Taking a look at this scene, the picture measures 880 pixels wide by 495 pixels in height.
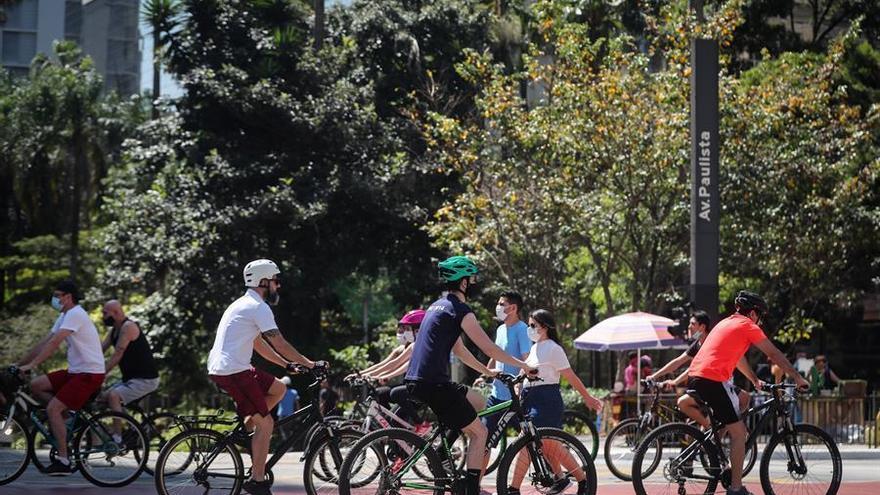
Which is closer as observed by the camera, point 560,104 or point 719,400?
point 719,400

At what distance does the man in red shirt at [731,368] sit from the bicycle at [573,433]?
1.54 meters

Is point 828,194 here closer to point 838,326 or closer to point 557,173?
point 557,173

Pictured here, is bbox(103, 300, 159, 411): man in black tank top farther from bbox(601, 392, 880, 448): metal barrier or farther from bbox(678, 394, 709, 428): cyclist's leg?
bbox(601, 392, 880, 448): metal barrier

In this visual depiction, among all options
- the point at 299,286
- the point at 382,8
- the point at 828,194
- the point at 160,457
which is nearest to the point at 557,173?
the point at 828,194

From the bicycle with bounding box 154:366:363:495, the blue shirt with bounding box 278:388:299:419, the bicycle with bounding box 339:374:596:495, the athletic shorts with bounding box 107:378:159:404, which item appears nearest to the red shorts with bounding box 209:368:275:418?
the bicycle with bounding box 154:366:363:495

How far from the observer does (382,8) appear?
123 ft

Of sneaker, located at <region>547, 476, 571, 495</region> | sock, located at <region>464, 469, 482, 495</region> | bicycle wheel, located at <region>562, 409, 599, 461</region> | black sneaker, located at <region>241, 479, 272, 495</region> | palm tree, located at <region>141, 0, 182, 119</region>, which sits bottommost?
bicycle wheel, located at <region>562, 409, 599, 461</region>

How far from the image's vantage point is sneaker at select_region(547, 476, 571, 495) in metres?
10.2

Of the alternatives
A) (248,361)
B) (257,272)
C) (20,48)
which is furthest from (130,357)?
(20,48)

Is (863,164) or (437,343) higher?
(863,164)

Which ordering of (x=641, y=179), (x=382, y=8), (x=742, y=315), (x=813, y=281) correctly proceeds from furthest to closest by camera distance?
(x=382, y=8), (x=813, y=281), (x=641, y=179), (x=742, y=315)

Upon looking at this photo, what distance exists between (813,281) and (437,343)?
2000 centimetres

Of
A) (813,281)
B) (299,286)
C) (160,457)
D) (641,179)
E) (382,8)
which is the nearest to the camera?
(160,457)

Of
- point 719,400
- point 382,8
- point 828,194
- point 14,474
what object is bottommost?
point 14,474
